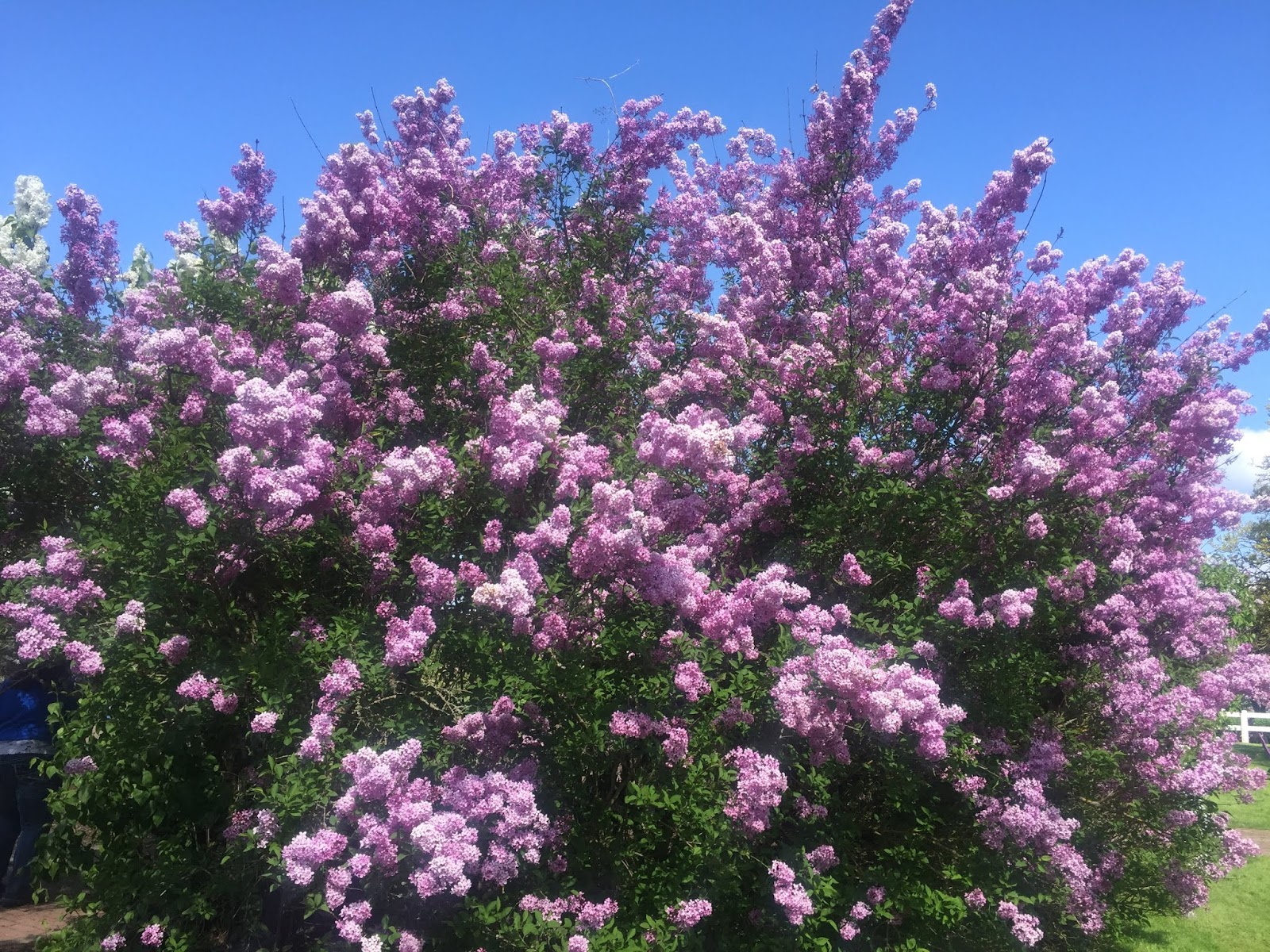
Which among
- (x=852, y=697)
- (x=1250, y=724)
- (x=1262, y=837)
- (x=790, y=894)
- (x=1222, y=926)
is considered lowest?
(x=790, y=894)

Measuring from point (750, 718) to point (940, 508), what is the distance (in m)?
2.28

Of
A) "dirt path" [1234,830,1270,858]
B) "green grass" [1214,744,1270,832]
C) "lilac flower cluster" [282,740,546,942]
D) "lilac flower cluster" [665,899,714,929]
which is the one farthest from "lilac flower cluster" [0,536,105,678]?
"green grass" [1214,744,1270,832]

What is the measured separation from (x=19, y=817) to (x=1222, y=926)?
524 inches

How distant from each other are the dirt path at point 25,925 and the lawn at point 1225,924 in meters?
10.5

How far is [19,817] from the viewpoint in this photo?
845cm

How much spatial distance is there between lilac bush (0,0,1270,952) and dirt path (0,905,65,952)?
2.36m

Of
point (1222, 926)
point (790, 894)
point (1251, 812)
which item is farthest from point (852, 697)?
point (1251, 812)

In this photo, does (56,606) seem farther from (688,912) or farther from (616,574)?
(688,912)

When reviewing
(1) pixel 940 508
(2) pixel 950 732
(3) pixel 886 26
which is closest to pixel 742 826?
(2) pixel 950 732

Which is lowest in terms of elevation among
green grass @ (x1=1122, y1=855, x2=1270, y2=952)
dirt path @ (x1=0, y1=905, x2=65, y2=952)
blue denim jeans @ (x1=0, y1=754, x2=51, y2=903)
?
dirt path @ (x1=0, y1=905, x2=65, y2=952)

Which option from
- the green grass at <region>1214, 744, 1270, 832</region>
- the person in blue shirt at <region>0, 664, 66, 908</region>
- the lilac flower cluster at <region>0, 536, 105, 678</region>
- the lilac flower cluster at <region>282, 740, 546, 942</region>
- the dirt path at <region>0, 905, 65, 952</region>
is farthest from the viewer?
the green grass at <region>1214, 744, 1270, 832</region>

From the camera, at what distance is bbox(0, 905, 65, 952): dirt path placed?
6.74 metres

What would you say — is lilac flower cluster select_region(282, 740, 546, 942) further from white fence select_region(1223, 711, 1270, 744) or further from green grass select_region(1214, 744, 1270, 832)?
white fence select_region(1223, 711, 1270, 744)

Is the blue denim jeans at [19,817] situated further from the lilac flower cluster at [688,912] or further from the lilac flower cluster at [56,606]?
the lilac flower cluster at [688,912]
